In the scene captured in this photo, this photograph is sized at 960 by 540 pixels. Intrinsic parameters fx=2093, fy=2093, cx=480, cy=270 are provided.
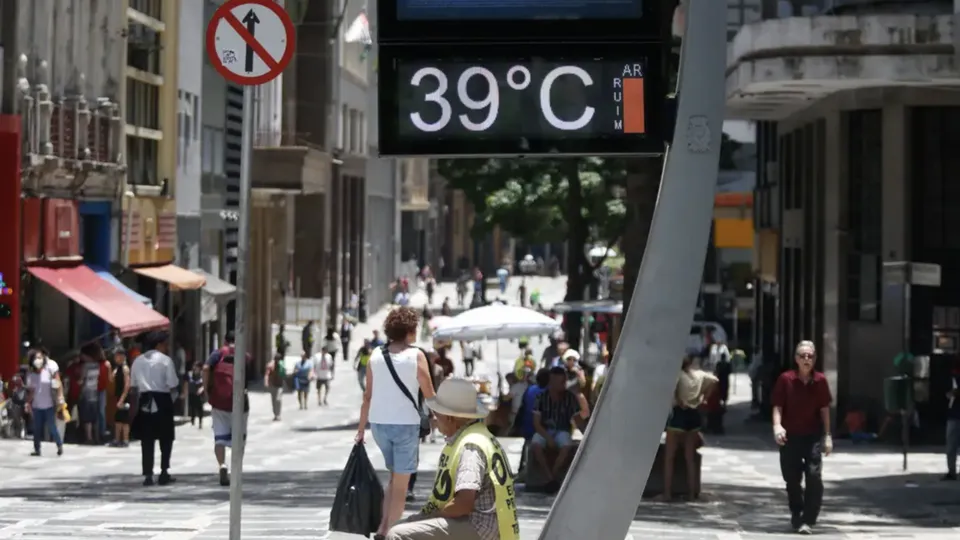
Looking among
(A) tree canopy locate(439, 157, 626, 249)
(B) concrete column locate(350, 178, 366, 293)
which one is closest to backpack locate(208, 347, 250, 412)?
(A) tree canopy locate(439, 157, 626, 249)

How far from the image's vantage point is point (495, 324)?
36.1 metres

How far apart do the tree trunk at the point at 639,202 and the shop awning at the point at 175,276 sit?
20572mm

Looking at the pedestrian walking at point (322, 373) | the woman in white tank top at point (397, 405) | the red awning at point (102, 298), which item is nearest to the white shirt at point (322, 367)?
the pedestrian walking at point (322, 373)

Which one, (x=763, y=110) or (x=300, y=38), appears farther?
(x=300, y=38)

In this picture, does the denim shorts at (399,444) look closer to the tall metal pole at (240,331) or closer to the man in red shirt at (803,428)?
the tall metal pole at (240,331)

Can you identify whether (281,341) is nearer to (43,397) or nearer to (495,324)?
(495,324)

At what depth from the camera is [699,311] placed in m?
65.0

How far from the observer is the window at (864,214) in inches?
1359

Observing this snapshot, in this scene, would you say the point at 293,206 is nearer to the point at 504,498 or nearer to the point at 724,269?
the point at 724,269

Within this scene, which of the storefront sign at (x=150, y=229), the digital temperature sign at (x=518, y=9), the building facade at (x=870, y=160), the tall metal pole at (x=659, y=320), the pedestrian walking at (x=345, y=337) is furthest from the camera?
the pedestrian walking at (x=345, y=337)

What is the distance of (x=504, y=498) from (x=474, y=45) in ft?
6.68

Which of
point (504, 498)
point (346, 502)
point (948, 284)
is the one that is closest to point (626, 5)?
point (504, 498)

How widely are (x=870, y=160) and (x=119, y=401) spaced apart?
12983mm

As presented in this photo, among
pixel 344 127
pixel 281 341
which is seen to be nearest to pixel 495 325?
pixel 281 341
